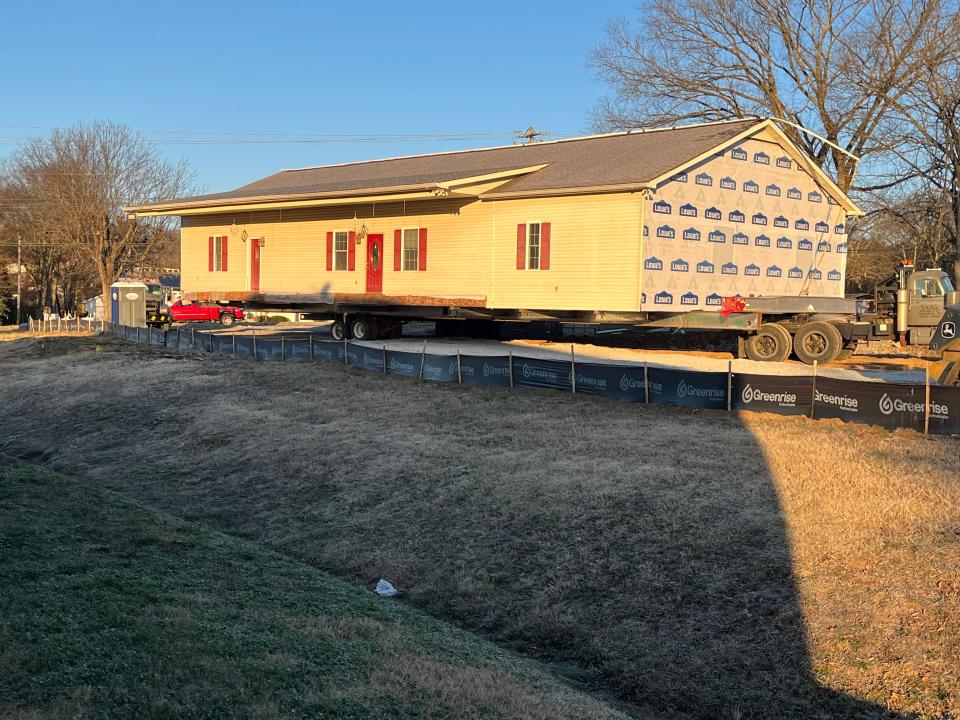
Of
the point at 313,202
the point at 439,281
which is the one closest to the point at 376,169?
the point at 313,202

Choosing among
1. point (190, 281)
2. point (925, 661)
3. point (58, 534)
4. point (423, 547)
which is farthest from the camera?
point (190, 281)

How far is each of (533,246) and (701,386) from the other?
10907mm

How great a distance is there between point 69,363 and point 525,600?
25.1 metres

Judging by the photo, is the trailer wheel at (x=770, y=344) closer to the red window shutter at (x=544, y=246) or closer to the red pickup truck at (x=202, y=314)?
the red window shutter at (x=544, y=246)

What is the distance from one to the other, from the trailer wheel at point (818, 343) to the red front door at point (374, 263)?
1337cm

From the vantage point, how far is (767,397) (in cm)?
1762

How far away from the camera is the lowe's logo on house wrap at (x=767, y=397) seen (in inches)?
685

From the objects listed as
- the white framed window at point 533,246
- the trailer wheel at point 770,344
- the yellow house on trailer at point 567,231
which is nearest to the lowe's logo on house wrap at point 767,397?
the trailer wheel at point 770,344

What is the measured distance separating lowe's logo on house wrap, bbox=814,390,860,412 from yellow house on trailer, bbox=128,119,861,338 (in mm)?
9548

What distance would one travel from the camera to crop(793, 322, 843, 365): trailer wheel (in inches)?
995

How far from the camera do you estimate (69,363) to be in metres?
31.8

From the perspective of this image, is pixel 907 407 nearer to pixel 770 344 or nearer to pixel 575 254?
pixel 770 344

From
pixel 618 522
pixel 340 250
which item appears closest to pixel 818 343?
pixel 618 522

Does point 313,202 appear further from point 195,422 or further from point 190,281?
point 195,422
